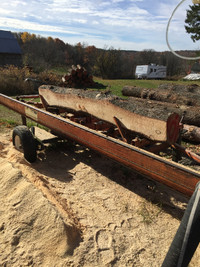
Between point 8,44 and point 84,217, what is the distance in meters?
19.7

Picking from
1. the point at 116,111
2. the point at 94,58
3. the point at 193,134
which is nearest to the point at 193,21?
the point at 116,111

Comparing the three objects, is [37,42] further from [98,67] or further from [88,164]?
[88,164]

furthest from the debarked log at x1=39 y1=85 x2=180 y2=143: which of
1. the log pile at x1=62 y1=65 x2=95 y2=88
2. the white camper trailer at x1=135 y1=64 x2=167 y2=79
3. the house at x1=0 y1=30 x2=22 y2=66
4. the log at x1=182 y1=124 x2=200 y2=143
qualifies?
the white camper trailer at x1=135 y1=64 x2=167 y2=79

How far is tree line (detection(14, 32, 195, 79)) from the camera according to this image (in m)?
26.7

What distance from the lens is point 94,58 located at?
98.8ft

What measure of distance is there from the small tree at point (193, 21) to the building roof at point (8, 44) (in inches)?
733

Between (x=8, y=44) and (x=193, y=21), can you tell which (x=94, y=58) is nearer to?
(x=8, y=44)

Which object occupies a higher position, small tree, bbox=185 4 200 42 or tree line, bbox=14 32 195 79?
small tree, bbox=185 4 200 42

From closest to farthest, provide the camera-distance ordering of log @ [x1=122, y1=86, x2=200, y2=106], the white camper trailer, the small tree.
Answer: the small tree, log @ [x1=122, y1=86, x2=200, y2=106], the white camper trailer

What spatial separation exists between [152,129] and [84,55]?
34560mm

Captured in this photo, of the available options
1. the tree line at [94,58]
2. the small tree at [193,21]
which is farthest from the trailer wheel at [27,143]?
the tree line at [94,58]

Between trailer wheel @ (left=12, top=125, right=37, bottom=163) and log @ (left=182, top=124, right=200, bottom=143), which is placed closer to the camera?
trailer wheel @ (left=12, top=125, right=37, bottom=163)

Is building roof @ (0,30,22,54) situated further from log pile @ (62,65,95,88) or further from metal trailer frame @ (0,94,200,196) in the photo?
metal trailer frame @ (0,94,200,196)

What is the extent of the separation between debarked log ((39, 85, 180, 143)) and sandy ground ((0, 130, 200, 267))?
959mm
